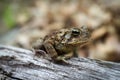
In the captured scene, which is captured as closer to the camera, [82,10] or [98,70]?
[98,70]

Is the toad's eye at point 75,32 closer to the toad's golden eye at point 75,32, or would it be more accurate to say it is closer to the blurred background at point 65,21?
the toad's golden eye at point 75,32

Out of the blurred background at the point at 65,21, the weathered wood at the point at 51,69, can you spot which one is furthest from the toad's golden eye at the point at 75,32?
the blurred background at the point at 65,21

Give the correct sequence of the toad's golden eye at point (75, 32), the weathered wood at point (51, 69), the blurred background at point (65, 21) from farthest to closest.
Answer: the blurred background at point (65, 21) < the toad's golden eye at point (75, 32) < the weathered wood at point (51, 69)

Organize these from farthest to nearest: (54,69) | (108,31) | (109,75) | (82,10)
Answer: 1. (82,10)
2. (108,31)
3. (54,69)
4. (109,75)

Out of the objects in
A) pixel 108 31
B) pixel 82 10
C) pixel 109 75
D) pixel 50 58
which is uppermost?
pixel 82 10

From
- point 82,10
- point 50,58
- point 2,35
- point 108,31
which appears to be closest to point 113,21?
point 108,31

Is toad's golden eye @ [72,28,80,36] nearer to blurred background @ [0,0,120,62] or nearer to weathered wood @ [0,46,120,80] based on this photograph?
weathered wood @ [0,46,120,80]

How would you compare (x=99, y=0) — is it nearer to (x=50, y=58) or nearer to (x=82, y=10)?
(x=82, y=10)
